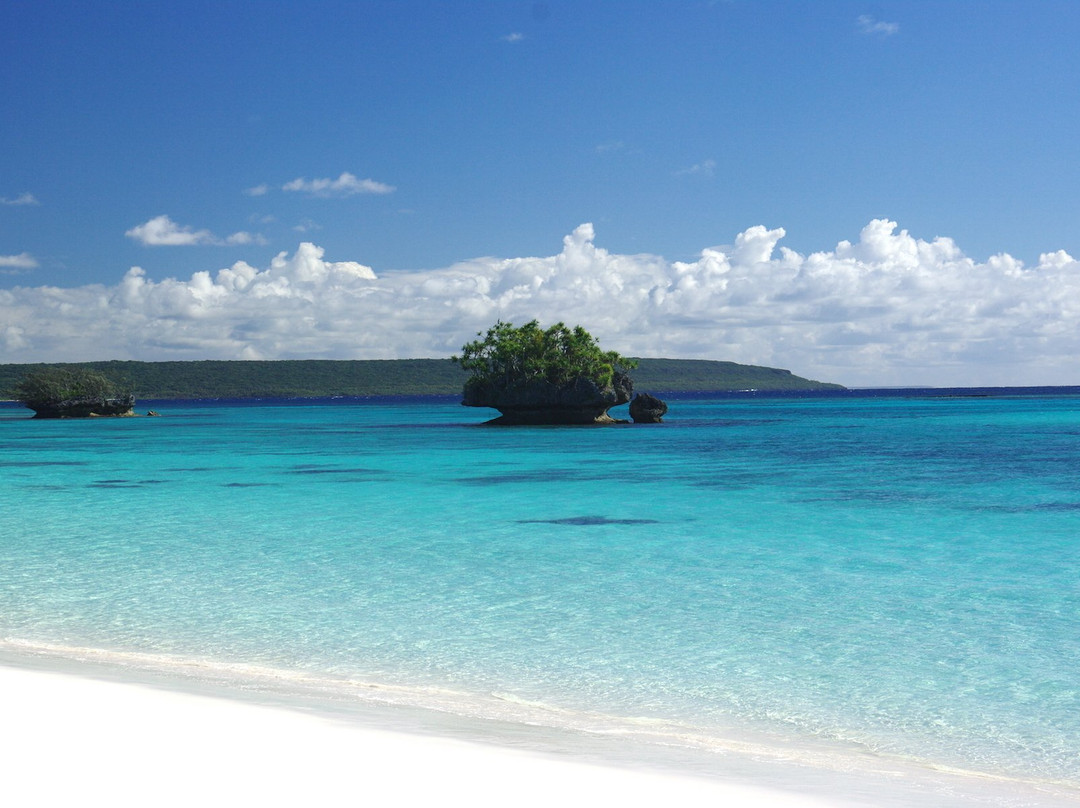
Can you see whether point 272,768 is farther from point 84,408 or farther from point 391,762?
point 84,408

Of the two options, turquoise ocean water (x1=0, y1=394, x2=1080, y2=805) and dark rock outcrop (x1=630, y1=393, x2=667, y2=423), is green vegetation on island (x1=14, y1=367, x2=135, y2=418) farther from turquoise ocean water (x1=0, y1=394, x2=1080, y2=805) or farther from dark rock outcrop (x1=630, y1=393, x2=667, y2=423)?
turquoise ocean water (x1=0, y1=394, x2=1080, y2=805)

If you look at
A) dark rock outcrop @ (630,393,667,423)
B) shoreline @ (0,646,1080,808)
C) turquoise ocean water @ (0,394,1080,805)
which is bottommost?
turquoise ocean water @ (0,394,1080,805)

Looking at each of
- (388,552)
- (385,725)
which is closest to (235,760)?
(385,725)

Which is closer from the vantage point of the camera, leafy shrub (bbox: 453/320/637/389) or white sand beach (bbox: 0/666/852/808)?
white sand beach (bbox: 0/666/852/808)

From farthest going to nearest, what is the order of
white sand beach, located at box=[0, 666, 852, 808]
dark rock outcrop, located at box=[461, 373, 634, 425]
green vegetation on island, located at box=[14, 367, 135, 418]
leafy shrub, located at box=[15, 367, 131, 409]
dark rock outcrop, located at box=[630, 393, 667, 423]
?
green vegetation on island, located at box=[14, 367, 135, 418], leafy shrub, located at box=[15, 367, 131, 409], dark rock outcrop, located at box=[630, 393, 667, 423], dark rock outcrop, located at box=[461, 373, 634, 425], white sand beach, located at box=[0, 666, 852, 808]

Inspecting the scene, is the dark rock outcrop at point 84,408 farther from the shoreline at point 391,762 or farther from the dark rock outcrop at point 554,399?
the shoreline at point 391,762

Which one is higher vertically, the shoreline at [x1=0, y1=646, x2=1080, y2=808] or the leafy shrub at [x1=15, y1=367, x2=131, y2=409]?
the leafy shrub at [x1=15, y1=367, x2=131, y2=409]

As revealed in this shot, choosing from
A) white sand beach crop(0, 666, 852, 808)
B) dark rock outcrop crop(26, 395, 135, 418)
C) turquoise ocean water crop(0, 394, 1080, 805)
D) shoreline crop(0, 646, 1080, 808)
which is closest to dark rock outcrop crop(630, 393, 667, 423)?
turquoise ocean water crop(0, 394, 1080, 805)

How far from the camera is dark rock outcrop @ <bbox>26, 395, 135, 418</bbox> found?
100 meters

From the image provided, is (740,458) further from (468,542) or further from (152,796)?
(152,796)

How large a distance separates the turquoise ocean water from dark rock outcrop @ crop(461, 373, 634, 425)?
138 ft

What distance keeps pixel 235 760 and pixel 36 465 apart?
3590 cm

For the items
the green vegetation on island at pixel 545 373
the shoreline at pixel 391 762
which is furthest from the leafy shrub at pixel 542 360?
the shoreline at pixel 391 762

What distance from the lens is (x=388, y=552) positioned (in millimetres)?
16344
